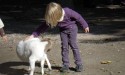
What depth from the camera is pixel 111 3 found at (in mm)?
24672

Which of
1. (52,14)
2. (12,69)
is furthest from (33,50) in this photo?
(12,69)

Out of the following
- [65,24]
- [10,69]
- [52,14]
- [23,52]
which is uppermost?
[52,14]

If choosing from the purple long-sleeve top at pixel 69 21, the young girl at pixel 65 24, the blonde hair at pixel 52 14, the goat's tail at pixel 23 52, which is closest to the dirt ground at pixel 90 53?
the young girl at pixel 65 24

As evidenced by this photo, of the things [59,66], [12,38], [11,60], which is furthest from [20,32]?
[59,66]

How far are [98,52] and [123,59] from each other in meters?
0.96

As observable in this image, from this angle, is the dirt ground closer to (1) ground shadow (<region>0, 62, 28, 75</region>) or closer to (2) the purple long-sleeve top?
(1) ground shadow (<region>0, 62, 28, 75</region>)

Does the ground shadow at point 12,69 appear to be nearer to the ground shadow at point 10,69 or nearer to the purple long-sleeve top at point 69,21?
the ground shadow at point 10,69

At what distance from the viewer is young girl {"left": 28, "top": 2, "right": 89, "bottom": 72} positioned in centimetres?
685

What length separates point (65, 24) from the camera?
23.6 ft

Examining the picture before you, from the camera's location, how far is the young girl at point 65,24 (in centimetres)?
685

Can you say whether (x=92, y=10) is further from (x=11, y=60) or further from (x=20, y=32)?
(x=11, y=60)

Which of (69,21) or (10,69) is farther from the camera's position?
(10,69)

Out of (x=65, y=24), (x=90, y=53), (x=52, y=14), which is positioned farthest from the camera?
(x=90, y=53)

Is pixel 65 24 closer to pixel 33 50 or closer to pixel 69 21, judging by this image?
pixel 69 21
